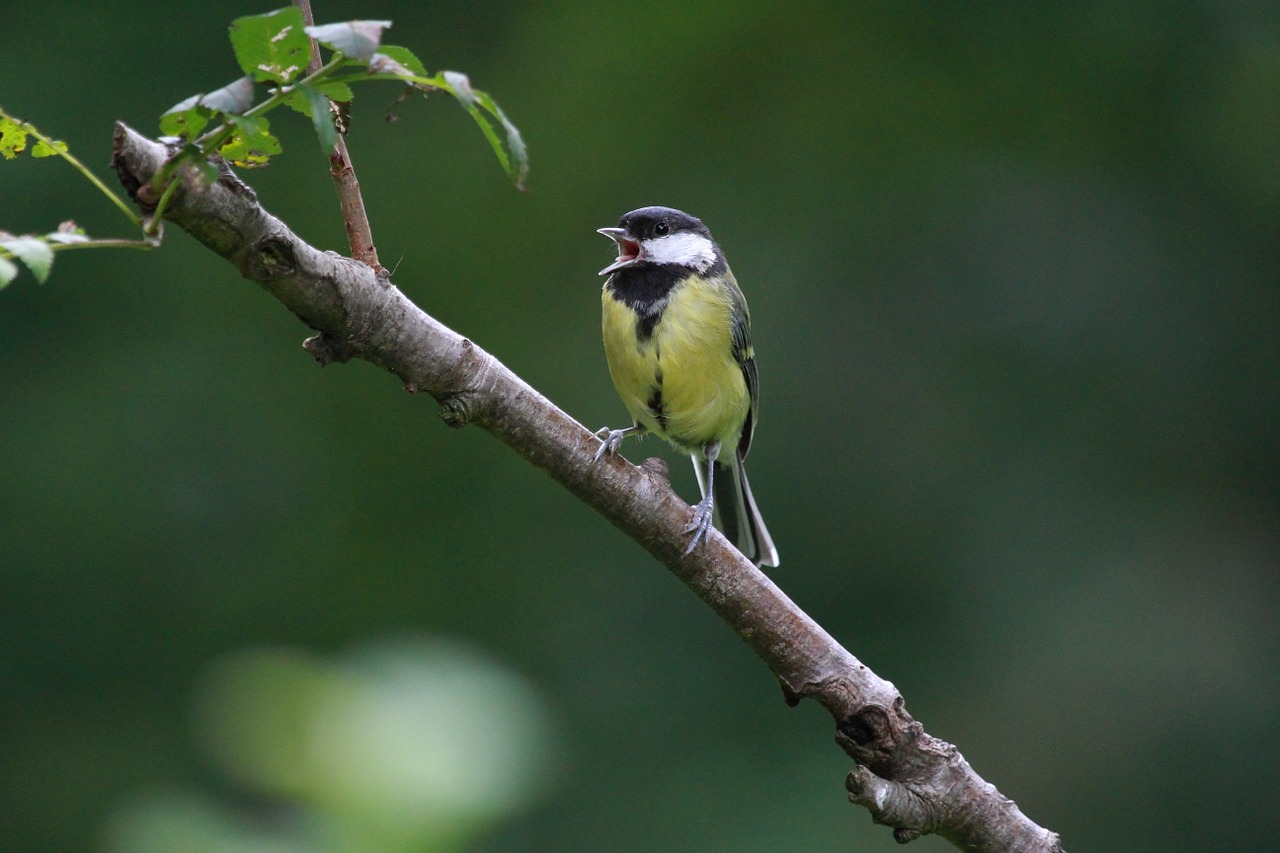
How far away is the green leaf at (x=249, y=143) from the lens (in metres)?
1.42

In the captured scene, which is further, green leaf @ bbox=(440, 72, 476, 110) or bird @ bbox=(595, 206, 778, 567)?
bird @ bbox=(595, 206, 778, 567)

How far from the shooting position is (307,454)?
5672 millimetres

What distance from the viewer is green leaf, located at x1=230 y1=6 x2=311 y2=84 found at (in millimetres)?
1428

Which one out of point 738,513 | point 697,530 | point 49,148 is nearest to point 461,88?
point 49,148

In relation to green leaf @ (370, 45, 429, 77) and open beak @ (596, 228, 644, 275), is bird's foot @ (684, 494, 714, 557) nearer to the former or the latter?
green leaf @ (370, 45, 429, 77)

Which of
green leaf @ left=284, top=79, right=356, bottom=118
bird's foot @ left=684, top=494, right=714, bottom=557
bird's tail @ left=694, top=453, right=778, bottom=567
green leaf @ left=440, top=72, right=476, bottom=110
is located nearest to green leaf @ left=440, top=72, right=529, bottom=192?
green leaf @ left=440, top=72, right=476, bottom=110

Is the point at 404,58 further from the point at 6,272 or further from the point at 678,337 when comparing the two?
the point at 678,337

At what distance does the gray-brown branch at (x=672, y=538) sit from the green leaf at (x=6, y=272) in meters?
0.55

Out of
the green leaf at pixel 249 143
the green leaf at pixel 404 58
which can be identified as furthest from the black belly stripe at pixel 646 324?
the green leaf at pixel 404 58

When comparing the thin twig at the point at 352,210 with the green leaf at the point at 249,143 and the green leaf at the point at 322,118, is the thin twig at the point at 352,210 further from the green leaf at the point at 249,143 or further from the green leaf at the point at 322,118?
the green leaf at the point at 322,118

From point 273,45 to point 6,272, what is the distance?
41 cm

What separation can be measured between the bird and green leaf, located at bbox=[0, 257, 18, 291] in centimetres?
194

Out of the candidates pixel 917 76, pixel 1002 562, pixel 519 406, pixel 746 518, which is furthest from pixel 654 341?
pixel 917 76

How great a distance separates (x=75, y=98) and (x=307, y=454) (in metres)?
1.85
